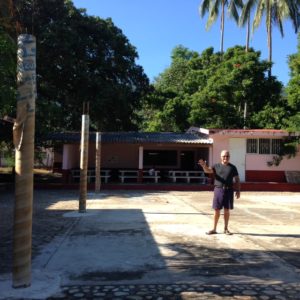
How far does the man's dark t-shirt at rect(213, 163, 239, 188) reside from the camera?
8.49 metres

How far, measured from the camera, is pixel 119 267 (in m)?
6.05

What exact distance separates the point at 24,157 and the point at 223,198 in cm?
436

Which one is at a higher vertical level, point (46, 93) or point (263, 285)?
point (46, 93)

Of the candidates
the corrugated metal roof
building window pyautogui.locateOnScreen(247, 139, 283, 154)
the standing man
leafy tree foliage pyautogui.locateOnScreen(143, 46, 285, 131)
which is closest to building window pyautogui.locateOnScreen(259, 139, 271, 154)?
building window pyautogui.locateOnScreen(247, 139, 283, 154)

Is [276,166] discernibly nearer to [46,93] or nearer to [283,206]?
[283,206]

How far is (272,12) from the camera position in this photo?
100 ft

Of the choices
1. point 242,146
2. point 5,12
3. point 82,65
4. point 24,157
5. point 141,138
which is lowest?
point 24,157

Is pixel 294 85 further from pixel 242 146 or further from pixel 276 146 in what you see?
pixel 242 146

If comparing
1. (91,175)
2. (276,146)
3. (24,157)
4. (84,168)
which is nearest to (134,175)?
(91,175)

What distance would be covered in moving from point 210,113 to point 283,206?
44.3 feet

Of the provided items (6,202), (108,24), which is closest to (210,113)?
(108,24)

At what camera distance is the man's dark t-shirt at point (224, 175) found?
8.49 metres

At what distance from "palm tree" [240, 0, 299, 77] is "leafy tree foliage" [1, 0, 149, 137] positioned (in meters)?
9.08

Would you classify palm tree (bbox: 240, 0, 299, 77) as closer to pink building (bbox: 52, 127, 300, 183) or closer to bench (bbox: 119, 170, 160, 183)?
pink building (bbox: 52, 127, 300, 183)
